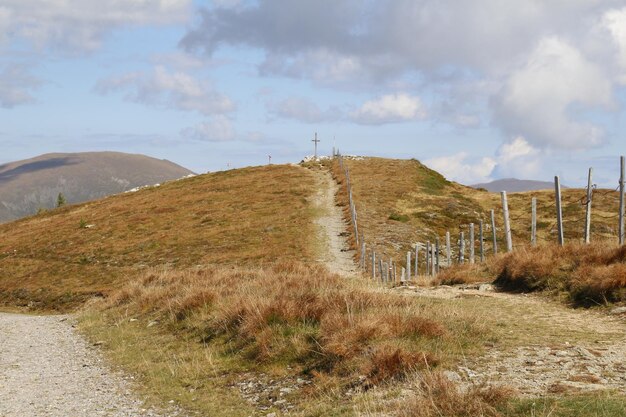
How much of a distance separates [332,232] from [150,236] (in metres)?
15.9

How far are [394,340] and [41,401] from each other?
21.3 ft

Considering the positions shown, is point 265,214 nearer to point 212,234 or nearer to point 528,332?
point 212,234

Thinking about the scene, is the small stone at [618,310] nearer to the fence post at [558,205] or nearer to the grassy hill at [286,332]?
the grassy hill at [286,332]

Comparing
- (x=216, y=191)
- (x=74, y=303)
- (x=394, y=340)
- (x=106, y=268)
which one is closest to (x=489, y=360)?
(x=394, y=340)

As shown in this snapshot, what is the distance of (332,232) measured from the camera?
47812mm

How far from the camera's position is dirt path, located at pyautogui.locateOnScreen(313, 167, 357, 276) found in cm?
3683

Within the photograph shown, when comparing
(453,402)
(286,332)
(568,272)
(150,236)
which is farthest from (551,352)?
(150,236)

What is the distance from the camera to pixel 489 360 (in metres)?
9.91

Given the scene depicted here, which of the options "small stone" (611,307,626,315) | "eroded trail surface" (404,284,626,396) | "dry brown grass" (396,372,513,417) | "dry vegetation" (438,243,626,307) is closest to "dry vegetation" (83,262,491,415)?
"eroded trail surface" (404,284,626,396)

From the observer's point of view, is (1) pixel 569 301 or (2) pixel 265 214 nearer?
(1) pixel 569 301

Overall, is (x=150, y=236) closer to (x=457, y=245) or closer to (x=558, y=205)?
(x=457, y=245)

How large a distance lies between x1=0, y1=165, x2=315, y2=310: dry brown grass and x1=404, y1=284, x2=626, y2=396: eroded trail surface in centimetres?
2548

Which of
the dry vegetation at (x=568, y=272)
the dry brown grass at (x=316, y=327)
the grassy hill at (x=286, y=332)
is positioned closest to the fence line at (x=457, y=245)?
the dry vegetation at (x=568, y=272)

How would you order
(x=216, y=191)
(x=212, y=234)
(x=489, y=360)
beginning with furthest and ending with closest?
(x=216, y=191) → (x=212, y=234) → (x=489, y=360)
